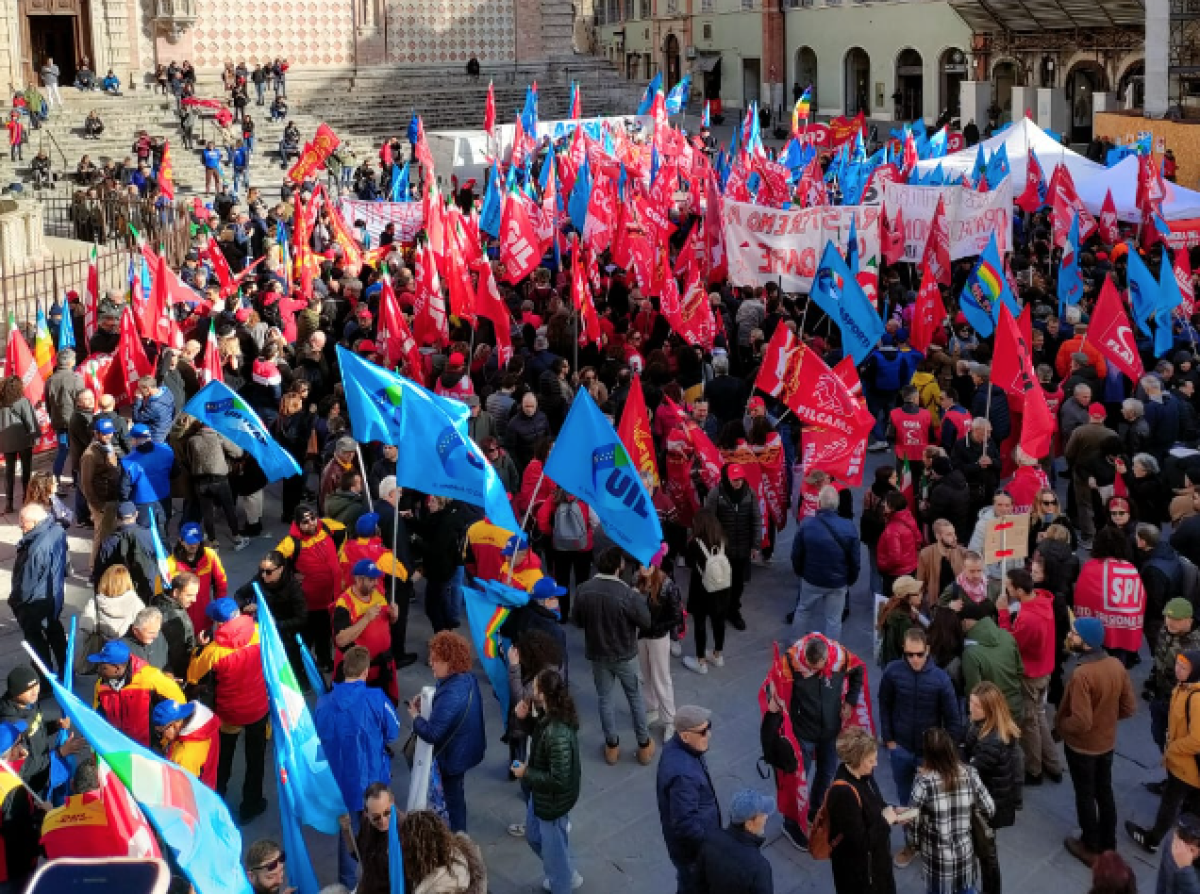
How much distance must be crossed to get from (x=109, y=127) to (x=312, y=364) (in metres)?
24.2

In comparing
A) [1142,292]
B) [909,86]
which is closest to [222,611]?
[1142,292]

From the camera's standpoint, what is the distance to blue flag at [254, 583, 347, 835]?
6125 millimetres

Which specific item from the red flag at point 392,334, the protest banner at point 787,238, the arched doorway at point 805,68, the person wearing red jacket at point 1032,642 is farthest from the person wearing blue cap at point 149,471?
the arched doorway at point 805,68

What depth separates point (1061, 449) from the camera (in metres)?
12.4

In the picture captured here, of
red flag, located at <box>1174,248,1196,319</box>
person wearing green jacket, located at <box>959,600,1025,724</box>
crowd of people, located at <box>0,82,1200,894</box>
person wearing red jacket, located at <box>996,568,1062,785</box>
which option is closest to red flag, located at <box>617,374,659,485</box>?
crowd of people, located at <box>0,82,1200,894</box>

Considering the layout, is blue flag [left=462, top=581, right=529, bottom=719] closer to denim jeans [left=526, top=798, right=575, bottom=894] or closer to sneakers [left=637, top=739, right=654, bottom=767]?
sneakers [left=637, top=739, right=654, bottom=767]

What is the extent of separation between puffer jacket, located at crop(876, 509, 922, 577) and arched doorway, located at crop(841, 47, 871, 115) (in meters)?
44.1

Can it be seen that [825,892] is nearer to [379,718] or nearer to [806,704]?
[806,704]

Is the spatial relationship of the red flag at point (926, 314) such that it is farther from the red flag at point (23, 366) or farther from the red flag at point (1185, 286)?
the red flag at point (23, 366)

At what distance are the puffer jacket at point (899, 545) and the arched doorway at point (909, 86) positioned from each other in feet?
137

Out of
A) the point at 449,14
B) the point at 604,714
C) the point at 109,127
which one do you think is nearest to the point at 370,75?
the point at 449,14

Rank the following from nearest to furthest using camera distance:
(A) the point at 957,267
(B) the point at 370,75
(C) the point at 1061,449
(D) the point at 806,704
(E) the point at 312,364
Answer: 1. (D) the point at 806,704
2. (C) the point at 1061,449
3. (E) the point at 312,364
4. (A) the point at 957,267
5. (B) the point at 370,75

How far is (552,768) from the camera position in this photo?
21.6 ft

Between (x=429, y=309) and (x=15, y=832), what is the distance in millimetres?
8994
